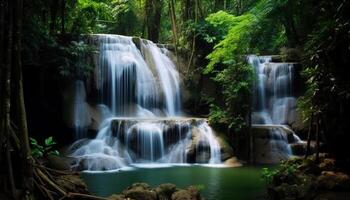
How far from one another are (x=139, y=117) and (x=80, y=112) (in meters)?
Result: 2.86

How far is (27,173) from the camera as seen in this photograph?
6.49 metres

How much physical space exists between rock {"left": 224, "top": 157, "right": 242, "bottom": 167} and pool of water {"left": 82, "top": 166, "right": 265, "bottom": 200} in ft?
2.00

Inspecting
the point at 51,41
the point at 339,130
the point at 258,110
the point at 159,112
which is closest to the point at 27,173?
the point at 339,130

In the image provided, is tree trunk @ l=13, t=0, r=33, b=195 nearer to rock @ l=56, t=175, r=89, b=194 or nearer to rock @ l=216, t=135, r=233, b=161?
rock @ l=56, t=175, r=89, b=194

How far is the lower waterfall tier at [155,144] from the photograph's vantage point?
16719 mm

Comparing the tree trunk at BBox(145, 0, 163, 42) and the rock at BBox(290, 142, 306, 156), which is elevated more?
the tree trunk at BBox(145, 0, 163, 42)

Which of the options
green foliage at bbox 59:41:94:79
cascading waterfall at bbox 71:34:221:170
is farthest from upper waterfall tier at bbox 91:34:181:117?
green foliage at bbox 59:41:94:79

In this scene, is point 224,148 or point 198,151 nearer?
point 198,151

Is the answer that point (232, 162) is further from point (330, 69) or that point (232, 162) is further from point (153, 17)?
point (153, 17)

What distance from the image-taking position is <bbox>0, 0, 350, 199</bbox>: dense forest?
6.65 meters

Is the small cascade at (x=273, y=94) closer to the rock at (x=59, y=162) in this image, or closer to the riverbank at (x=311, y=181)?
the riverbank at (x=311, y=181)

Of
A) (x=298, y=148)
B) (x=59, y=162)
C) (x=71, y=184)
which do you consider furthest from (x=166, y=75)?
(x=71, y=184)

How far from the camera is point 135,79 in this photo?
20.7 metres

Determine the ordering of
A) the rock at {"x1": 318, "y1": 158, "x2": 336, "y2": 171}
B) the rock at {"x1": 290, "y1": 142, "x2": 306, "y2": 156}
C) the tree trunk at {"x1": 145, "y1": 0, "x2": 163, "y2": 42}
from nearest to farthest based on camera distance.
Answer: the rock at {"x1": 318, "y1": 158, "x2": 336, "y2": 171} → the rock at {"x1": 290, "y1": 142, "x2": 306, "y2": 156} → the tree trunk at {"x1": 145, "y1": 0, "x2": 163, "y2": 42}
